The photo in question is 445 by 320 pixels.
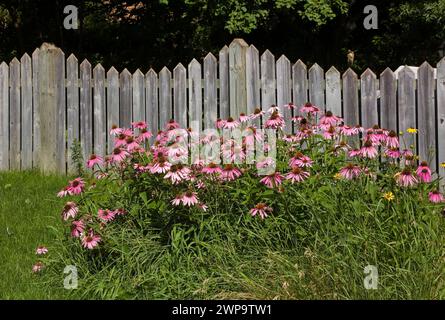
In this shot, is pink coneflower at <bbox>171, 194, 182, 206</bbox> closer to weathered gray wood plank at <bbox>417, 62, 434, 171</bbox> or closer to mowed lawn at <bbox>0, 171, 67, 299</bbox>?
mowed lawn at <bbox>0, 171, 67, 299</bbox>

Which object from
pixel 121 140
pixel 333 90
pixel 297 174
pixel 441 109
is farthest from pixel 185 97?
pixel 297 174

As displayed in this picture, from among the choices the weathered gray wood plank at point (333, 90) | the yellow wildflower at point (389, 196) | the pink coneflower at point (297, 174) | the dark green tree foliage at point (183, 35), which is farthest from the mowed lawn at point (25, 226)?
the dark green tree foliage at point (183, 35)

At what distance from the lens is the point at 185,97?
8.35m

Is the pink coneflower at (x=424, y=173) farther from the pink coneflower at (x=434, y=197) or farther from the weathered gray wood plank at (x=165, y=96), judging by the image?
the weathered gray wood plank at (x=165, y=96)

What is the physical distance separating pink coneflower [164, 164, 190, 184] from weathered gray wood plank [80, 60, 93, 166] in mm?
4600

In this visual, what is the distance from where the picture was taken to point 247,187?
15.6 feet

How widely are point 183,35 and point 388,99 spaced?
1113cm

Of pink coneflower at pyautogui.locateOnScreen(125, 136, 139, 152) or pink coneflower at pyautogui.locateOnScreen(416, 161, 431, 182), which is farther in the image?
pink coneflower at pyautogui.locateOnScreen(125, 136, 139, 152)

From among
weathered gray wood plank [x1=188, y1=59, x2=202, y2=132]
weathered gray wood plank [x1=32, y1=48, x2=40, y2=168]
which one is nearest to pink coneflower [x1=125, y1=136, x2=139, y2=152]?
weathered gray wood plank [x1=188, y1=59, x2=202, y2=132]

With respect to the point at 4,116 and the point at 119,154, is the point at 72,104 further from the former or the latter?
the point at 119,154

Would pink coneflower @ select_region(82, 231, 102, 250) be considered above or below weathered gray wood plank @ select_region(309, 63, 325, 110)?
below

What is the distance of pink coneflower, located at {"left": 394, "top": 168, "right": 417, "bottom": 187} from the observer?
175 inches

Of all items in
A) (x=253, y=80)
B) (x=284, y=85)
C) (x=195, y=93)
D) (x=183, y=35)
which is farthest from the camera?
(x=183, y=35)

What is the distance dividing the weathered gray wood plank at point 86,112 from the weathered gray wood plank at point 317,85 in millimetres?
2655
